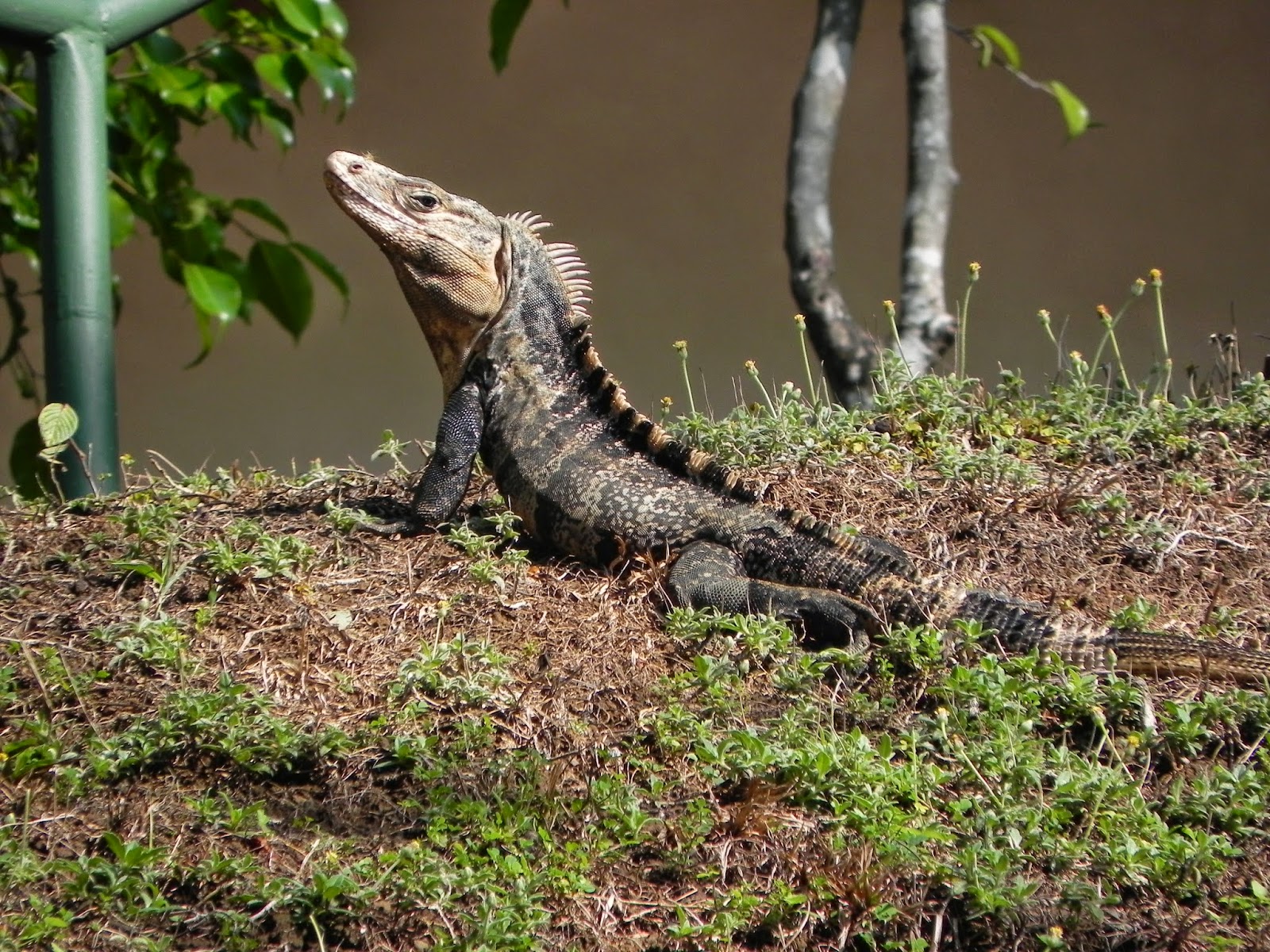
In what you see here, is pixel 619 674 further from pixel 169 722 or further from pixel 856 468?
pixel 856 468

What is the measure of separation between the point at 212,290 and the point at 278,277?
19.6 inches

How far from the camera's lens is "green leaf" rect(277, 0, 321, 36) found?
5500mm

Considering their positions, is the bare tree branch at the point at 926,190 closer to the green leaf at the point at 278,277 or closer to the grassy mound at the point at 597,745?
the grassy mound at the point at 597,745

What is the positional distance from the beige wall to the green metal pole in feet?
11.2

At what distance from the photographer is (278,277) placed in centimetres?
596

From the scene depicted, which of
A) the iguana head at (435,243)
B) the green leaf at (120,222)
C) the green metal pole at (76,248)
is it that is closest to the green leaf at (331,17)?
the green leaf at (120,222)

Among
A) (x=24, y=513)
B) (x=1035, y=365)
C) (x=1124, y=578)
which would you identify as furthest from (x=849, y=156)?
(x=24, y=513)

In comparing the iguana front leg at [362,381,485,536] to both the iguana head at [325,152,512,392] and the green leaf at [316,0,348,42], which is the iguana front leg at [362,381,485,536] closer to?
the iguana head at [325,152,512,392]

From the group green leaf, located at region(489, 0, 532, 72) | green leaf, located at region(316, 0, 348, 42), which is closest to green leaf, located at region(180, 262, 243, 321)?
green leaf, located at region(316, 0, 348, 42)

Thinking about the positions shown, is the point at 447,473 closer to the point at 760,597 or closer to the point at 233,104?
the point at 760,597

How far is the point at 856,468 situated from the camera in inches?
186

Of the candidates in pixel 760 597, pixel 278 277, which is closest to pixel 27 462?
pixel 278 277

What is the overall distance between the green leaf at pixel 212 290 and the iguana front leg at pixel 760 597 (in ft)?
7.72

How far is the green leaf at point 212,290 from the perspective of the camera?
546cm
